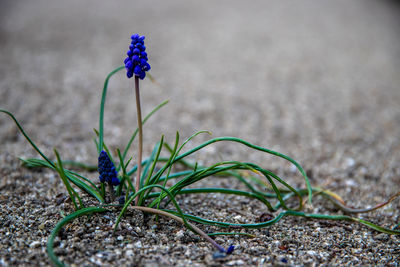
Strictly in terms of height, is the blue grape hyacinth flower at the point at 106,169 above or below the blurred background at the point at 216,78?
below

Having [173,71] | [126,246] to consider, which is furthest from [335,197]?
[173,71]

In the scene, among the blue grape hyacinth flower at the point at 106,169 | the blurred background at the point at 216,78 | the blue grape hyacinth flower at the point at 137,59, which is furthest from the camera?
the blurred background at the point at 216,78

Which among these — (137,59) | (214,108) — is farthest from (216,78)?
(137,59)

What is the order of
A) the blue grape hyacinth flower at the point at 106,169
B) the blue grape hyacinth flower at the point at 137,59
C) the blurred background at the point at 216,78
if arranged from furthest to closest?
the blurred background at the point at 216,78, the blue grape hyacinth flower at the point at 106,169, the blue grape hyacinth flower at the point at 137,59

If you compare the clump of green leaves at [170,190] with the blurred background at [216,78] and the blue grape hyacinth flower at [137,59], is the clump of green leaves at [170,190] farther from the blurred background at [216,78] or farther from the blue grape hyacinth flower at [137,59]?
the blurred background at [216,78]

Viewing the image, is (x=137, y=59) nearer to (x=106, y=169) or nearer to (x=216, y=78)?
(x=106, y=169)

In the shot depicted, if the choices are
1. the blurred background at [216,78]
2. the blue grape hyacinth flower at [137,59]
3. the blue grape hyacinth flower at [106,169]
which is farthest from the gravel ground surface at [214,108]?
the blue grape hyacinth flower at [137,59]

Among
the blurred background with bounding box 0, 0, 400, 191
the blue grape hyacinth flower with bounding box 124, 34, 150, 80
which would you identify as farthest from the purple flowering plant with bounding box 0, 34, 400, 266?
the blurred background with bounding box 0, 0, 400, 191

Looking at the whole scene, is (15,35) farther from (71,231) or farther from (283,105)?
(71,231)
